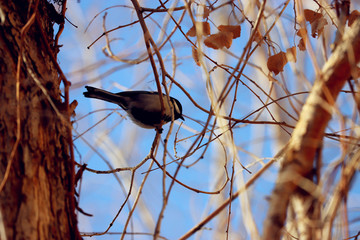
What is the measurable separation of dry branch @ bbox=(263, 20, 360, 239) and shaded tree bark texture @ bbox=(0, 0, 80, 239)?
67cm

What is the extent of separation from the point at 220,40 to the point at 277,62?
266 mm

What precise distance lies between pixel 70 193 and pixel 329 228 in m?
0.83

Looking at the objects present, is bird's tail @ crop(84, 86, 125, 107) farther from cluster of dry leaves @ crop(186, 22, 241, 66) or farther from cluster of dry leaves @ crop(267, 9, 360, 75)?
cluster of dry leaves @ crop(267, 9, 360, 75)

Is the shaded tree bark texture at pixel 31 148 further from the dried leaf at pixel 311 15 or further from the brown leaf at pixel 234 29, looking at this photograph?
the dried leaf at pixel 311 15

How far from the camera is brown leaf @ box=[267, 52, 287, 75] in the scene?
5.72 ft

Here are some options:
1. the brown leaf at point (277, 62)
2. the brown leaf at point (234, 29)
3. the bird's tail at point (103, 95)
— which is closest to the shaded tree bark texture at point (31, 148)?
the brown leaf at point (234, 29)

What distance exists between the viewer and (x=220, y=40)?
1721 millimetres

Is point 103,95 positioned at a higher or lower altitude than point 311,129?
higher

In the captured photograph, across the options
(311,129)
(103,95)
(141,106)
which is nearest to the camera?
(311,129)

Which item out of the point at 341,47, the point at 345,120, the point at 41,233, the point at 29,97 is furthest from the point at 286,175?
the point at 29,97

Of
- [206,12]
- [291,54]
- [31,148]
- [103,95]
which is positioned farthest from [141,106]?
[31,148]

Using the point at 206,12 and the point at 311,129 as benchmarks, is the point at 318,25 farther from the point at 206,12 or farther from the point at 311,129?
the point at 311,129

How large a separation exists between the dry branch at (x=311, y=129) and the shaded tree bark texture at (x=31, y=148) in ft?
2.19

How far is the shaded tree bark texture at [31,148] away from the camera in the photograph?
3.89 ft
